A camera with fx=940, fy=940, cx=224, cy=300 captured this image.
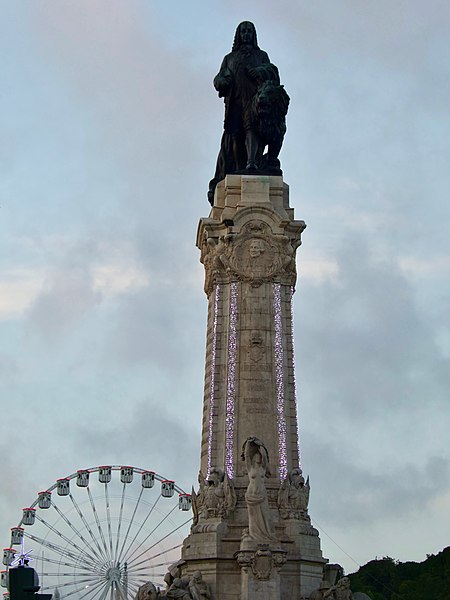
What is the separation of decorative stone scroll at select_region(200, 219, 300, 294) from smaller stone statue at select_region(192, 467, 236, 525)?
217 inches

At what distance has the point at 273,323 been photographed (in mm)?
25891

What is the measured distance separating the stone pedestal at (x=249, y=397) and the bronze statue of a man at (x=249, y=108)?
5.15ft

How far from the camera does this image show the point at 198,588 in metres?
22.3

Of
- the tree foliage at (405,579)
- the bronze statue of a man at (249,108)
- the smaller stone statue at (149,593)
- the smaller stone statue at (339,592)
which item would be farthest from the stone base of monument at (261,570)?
the tree foliage at (405,579)

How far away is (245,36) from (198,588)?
667 inches

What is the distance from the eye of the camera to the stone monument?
22828 millimetres

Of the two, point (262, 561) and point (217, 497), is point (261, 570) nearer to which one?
point (262, 561)

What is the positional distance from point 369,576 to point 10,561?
→ 35.3m

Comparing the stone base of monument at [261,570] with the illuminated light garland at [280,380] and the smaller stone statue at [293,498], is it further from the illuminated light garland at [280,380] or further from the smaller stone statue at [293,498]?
the illuminated light garland at [280,380]

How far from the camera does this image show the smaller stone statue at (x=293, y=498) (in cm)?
2378

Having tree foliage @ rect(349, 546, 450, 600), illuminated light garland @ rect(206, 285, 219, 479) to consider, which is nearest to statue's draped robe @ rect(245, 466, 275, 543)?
illuminated light garland @ rect(206, 285, 219, 479)

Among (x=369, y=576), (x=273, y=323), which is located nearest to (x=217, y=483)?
(x=273, y=323)

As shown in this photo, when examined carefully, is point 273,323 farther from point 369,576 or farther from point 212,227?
point 369,576

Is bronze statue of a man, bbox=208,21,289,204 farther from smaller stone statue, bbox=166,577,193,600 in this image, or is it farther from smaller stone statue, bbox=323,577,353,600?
smaller stone statue, bbox=323,577,353,600
